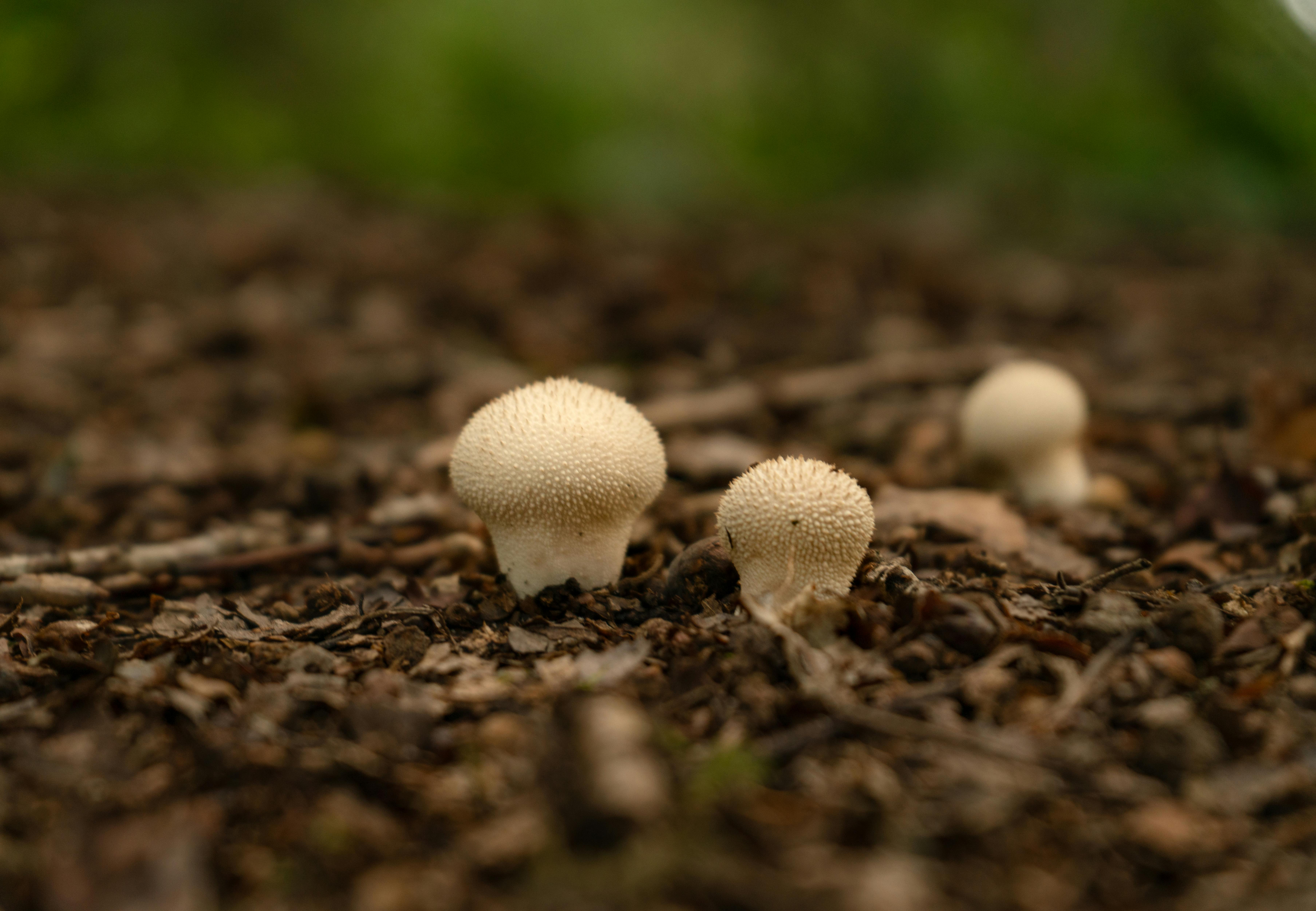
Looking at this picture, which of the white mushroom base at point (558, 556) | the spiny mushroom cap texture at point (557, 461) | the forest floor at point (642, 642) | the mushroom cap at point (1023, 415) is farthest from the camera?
the mushroom cap at point (1023, 415)

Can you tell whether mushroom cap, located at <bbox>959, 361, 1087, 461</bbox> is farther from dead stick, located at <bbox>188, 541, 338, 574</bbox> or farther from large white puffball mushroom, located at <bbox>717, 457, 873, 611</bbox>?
dead stick, located at <bbox>188, 541, 338, 574</bbox>

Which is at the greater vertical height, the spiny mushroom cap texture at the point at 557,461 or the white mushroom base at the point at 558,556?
the spiny mushroom cap texture at the point at 557,461

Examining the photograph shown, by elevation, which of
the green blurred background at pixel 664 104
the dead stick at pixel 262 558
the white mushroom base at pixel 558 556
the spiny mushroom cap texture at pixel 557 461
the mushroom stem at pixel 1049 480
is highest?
the green blurred background at pixel 664 104


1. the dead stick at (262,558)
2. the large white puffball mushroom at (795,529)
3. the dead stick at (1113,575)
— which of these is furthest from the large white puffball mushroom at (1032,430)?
the dead stick at (262,558)

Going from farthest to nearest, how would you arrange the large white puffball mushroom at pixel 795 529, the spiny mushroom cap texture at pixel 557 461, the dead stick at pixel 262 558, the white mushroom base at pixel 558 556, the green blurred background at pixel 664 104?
the green blurred background at pixel 664 104
the dead stick at pixel 262 558
the white mushroom base at pixel 558 556
the spiny mushroom cap texture at pixel 557 461
the large white puffball mushroom at pixel 795 529

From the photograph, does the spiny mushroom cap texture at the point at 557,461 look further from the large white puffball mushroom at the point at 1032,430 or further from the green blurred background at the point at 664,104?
the green blurred background at the point at 664,104

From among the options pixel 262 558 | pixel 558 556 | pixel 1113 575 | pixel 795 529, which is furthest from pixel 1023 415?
pixel 262 558

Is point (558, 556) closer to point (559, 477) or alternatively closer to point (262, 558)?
point (559, 477)

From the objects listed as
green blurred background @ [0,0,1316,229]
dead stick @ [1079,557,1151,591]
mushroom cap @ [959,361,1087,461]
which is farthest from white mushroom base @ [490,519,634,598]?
green blurred background @ [0,0,1316,229]

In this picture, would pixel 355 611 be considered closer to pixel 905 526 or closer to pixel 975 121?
pixel 905 526
